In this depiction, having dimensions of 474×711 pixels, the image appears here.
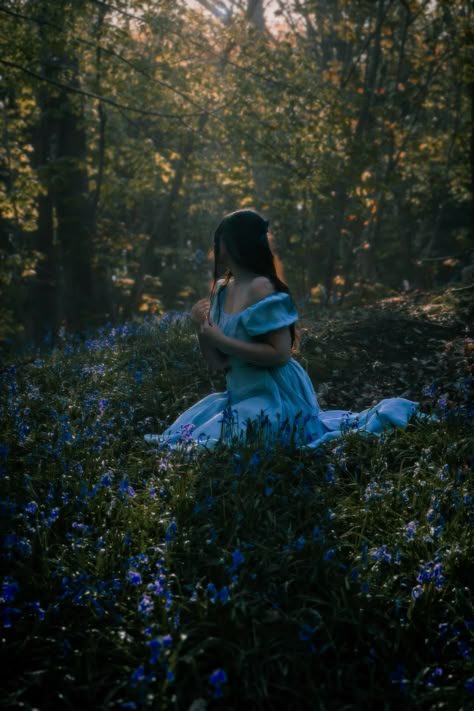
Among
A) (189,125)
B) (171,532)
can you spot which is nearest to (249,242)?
(171,532)

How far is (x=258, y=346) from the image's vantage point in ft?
13.3

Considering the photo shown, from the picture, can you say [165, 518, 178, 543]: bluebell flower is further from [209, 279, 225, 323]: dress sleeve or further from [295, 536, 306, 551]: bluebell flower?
[209, 279, 225, 323]: dress sleeve

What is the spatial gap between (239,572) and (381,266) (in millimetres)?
25757

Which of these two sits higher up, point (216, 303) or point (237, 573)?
point (216, 303)

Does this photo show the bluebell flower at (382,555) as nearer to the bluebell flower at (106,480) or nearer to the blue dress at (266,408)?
the blue dress at (266,408)

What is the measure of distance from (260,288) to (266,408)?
0.85m

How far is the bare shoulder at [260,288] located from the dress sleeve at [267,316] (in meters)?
0.04

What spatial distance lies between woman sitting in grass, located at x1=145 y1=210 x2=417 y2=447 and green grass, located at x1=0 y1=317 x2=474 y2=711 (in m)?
0.20

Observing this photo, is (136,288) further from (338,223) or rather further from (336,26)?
(336,26)

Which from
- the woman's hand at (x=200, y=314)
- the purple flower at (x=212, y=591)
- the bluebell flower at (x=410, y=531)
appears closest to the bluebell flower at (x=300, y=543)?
the purple flower at (x=212, y=591)

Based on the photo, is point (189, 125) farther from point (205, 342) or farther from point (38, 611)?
point (38, 611)

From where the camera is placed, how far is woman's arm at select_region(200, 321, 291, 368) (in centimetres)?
402

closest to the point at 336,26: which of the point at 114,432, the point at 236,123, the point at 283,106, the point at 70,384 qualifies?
the point at 283,106

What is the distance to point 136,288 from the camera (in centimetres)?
1362
